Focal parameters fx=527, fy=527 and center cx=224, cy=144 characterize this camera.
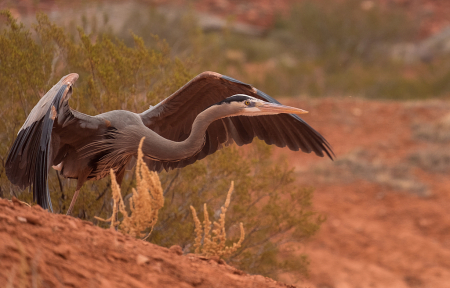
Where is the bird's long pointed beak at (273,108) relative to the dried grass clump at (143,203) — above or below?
above

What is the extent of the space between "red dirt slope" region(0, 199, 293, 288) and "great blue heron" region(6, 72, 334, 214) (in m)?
0.75

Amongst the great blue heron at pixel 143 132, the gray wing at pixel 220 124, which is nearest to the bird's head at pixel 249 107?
the great blue heron at pixel 143 132

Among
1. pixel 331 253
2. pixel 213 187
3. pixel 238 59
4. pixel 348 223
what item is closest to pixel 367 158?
pixel 348 223

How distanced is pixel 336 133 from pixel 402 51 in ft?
56.5

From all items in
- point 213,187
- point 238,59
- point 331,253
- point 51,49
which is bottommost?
point 331,253

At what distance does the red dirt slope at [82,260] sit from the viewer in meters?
2.37

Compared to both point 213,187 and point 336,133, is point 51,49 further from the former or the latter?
point 336,133

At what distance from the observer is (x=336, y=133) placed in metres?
13.3

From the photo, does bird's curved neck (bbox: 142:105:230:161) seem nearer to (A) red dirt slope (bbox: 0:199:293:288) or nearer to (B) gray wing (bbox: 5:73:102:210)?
(B) gray wing (bbox: 5:73:102:210)

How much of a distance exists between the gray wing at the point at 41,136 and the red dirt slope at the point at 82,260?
466mm

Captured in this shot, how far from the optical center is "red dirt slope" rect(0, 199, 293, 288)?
237 centimetres

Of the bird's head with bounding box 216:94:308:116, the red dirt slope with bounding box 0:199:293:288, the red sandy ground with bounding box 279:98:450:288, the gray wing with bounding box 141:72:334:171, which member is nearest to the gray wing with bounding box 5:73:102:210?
the red dirt slope with bounding box 0:199:293:288

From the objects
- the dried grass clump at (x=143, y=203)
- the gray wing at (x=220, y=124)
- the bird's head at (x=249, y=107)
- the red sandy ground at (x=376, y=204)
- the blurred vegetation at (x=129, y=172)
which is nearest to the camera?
the dried grass clump at (x=143, y=203)

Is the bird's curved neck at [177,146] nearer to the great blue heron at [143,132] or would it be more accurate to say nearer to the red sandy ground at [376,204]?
the great blue heron at [143,132]
